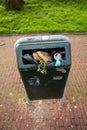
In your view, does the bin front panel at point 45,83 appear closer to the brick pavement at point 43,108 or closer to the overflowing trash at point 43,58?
the overflowing trash at point 43,58

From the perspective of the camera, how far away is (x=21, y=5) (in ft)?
52.4

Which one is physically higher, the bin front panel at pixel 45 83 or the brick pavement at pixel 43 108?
the bin front panel at pixel 45 83

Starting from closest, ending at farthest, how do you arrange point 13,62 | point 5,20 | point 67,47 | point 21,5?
1. point 67,47
2. point 13,62
3. point 5,20
4. point 21,5

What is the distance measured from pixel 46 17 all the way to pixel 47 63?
9.39 meters

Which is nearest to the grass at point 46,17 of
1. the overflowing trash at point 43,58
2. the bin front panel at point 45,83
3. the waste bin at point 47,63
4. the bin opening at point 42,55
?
the bin front panel at point 45,83

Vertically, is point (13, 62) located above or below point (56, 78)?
below

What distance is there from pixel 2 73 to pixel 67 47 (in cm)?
347

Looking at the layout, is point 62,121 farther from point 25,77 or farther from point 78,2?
point 78,2

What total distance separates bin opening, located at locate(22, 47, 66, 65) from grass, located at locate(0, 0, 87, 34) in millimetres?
7190

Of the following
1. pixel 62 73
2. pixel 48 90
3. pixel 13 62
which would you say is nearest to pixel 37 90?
pixel 48 90

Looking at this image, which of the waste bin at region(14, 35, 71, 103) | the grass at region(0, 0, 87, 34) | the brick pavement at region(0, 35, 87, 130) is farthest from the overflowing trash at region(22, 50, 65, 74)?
the grass at region(0, 0, 87, 34)

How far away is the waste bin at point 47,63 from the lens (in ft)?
17.5

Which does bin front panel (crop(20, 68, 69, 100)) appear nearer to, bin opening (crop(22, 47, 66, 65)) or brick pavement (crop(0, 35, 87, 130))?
bin opening (crop(22, 47, 66, 65))

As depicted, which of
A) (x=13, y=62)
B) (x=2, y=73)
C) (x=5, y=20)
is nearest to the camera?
(x=2, y=73)
